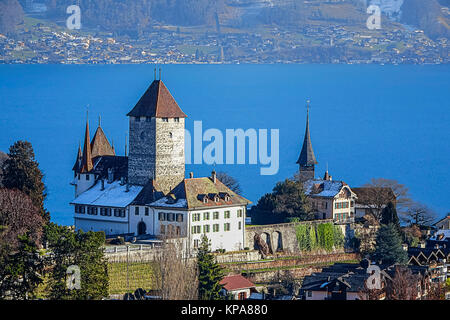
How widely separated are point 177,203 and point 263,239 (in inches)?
247

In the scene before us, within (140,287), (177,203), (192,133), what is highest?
(192,133)

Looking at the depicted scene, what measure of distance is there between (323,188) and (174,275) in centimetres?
2514

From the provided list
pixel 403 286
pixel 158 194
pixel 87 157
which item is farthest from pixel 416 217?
pixel 403 286

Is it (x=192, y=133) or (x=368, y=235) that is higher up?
(x=192, y=133)

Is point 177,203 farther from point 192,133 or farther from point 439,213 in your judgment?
point 192,133

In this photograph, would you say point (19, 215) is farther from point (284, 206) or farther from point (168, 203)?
point (284, 206)

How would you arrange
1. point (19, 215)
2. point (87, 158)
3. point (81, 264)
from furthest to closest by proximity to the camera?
1. point (87, 158)
2. point (19, 215)
3. point (81, 264)

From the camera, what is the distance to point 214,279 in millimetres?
55094

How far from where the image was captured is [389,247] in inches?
2694

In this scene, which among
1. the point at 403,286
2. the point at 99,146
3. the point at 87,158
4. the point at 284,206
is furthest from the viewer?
the point at 99,146

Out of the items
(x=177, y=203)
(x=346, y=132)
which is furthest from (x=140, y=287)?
(x=346, y=132)

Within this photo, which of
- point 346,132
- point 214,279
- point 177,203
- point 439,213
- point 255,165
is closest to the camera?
point 214,279

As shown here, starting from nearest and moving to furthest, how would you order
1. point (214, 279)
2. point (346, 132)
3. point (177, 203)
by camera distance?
point (214, 279) < point (177, 203) < point (346, 132)

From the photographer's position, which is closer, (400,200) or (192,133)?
(400,200)
